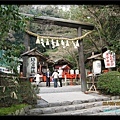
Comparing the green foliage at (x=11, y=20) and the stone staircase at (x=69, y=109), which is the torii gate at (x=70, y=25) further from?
the green foliage at (x=11, y=20)

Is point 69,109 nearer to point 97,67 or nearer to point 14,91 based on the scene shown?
point 14,91

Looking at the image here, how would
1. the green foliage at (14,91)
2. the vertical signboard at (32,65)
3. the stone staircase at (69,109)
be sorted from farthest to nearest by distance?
the vertical signboard at (32,65) → the stone staircase at (69,109) → the green foliage at (14,91)

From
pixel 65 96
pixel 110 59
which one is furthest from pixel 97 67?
pixel 65 96

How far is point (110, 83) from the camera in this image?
8.00 meters

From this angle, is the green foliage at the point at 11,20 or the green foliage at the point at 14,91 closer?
the green foliage at the point at 11,20

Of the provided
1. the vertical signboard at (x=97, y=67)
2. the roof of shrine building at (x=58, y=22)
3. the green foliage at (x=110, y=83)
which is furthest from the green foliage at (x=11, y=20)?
the vertical signboard at (x=97, y=67)

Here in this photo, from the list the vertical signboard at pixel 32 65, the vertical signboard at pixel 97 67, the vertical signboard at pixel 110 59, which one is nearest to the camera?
the vertical signboard at pixel 110 59

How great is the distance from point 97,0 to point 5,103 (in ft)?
14.3

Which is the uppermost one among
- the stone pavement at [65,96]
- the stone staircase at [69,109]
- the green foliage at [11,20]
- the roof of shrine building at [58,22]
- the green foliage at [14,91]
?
the roof of shrine building at [58,22]

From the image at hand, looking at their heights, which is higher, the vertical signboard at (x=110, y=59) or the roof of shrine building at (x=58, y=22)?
the roof of shrine building at (x=58, y=22)

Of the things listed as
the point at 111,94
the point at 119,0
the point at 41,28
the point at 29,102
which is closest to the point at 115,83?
the point at 111,94

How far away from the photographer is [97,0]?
44.2 inches

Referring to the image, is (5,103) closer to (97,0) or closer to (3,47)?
(3,47)

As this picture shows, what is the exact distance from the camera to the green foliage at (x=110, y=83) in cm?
795
